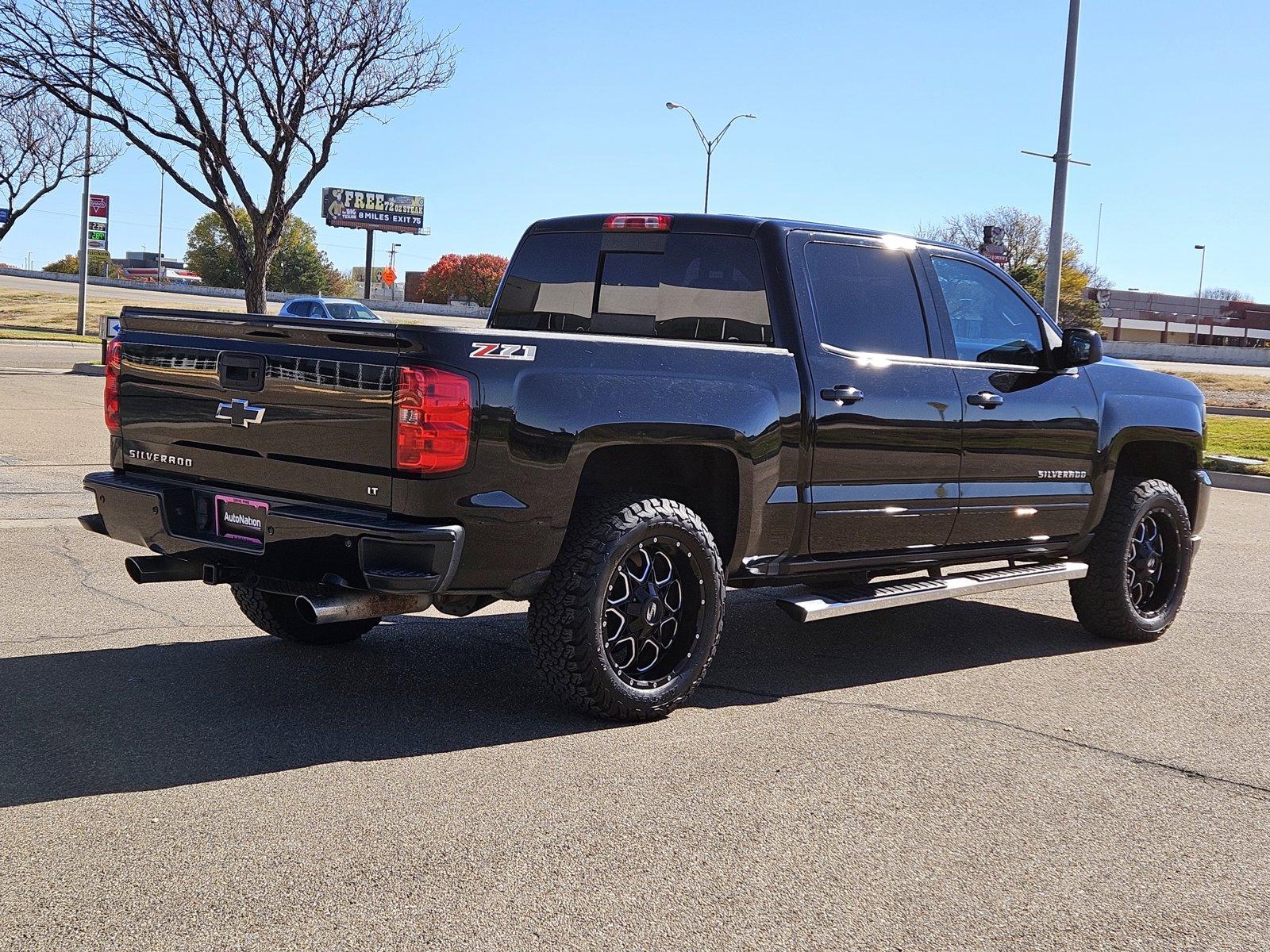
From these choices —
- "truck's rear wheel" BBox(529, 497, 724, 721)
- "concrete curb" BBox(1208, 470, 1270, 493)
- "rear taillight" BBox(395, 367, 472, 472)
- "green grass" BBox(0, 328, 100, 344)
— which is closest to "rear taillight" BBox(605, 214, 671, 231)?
"truck's rear wheel" BBox(529, 497, 724, 721)

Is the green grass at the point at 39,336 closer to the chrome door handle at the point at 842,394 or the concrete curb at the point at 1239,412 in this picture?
the concrete curb at the point at 1239,412

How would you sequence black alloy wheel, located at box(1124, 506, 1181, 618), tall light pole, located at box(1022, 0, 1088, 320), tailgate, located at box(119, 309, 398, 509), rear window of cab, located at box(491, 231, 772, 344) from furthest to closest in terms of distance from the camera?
1. tall light pole, located at box(1022, 0, 1088, 320)
2. black alloy wheel, located at box(1124, 506, 1181, 618)
3. rear window of cab, located at box(491, 231, 772, 344)
4. tailgate, located at box(119, 309, 398, 509)

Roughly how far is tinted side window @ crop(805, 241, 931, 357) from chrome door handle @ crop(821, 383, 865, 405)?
221 mm

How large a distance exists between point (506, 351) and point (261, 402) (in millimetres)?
969

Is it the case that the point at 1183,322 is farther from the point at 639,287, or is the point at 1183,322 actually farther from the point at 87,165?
the point at 639,287

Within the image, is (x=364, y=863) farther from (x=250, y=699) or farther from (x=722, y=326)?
(x=722, y=326)

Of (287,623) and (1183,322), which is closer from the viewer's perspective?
(287,623)

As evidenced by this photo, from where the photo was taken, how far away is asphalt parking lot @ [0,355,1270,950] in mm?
3451

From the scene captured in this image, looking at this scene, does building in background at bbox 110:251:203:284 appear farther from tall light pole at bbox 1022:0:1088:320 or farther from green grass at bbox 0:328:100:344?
tall light pole at bbox 1022:0:1088:320

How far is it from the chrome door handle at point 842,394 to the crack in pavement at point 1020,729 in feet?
4.17

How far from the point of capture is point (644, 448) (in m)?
5.36

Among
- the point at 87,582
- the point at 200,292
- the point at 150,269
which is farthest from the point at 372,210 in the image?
the point at 87,582

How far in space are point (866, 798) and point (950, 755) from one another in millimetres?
691

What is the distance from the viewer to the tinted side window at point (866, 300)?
593cm
